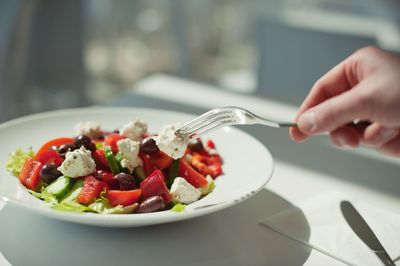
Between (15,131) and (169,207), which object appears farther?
(15,131)

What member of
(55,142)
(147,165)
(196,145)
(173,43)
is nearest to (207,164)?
(196,145)

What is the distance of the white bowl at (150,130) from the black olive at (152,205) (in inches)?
2.3

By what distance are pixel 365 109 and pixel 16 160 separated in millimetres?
795

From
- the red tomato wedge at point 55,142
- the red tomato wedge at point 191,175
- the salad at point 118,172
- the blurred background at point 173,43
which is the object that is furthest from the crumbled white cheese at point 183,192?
the blurred background at point 173,43

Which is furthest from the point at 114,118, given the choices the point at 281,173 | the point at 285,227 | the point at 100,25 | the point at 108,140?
the point at 100,25

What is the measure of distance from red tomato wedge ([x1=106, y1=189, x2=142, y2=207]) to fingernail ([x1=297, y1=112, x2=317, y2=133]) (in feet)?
1.25

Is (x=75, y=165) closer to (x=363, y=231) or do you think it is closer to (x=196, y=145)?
(x=196, y=145)

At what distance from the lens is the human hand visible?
1.00 metres

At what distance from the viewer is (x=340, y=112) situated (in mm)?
1019

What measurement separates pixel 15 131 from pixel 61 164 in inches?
11.0

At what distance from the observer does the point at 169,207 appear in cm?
113

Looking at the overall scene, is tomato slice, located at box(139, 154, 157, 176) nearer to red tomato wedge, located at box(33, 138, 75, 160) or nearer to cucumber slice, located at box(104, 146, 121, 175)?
cucumber slice, located at box(104, 146, 121, 175)

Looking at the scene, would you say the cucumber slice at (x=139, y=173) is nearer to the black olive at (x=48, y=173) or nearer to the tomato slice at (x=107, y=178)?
the tomato slice at (x=107, y=178)

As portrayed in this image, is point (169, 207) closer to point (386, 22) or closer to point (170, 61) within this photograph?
point (386, 22)
